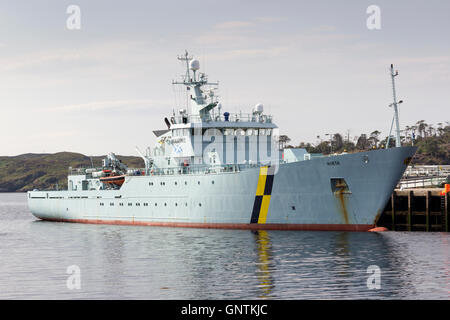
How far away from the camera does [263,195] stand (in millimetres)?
32531

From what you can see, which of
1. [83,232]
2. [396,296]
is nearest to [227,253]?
[396,296]

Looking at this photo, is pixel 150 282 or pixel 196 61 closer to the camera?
pixel 150 282

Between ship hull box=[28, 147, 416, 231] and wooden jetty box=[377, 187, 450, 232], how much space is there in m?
4.70

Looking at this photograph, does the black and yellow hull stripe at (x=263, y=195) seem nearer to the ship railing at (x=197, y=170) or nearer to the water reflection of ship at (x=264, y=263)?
the water reflection of ship at (x=264, y=263)

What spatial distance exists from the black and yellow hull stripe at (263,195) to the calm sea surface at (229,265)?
0.92m

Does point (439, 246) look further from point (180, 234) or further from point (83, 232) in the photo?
point (83, 232)

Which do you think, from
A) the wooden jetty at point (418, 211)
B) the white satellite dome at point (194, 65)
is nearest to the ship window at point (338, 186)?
the wooden jetty at point (418, 211)

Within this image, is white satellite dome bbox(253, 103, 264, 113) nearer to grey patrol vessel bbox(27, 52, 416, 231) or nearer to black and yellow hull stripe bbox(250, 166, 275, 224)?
grey patrol vessel bbox(27, 52, 416, 231)

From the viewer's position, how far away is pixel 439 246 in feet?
89.1

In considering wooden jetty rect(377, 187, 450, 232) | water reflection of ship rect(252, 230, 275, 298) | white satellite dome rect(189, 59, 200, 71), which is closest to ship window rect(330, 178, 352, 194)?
water reflection of ship rect(252, 230, 275, 298)

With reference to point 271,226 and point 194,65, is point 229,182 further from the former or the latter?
point 194,65

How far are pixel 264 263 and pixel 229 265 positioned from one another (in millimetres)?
1399
